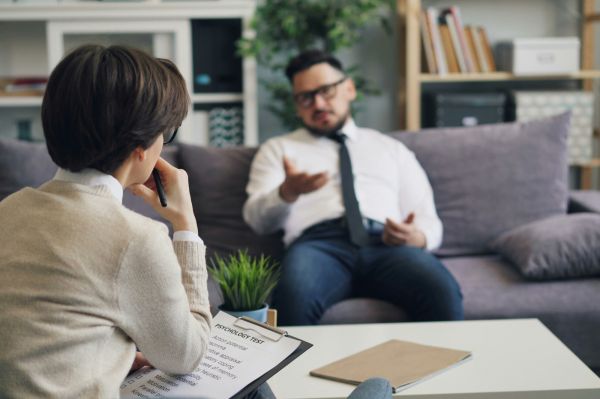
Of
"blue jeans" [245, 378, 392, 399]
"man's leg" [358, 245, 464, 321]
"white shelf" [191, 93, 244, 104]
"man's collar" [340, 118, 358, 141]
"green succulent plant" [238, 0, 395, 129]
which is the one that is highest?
"green succulent plant" [238, 0, 395, 129]

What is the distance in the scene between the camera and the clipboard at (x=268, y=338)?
4.34ft

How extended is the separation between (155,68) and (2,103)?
268 centimetres

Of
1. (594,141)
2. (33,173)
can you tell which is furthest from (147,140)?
(594,141)

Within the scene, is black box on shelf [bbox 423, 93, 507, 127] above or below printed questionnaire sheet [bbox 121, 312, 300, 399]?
above

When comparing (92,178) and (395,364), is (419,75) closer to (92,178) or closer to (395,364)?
(395,364)

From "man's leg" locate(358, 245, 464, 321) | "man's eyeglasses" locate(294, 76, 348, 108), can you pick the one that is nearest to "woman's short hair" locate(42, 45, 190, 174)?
"man's leg" locate(358, 245, 464, 321)

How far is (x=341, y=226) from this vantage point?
103 inches

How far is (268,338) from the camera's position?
57.7 inches

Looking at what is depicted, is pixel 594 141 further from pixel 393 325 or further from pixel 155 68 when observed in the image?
pixel 155 68

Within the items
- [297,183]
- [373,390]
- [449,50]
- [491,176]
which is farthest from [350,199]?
[373,390]

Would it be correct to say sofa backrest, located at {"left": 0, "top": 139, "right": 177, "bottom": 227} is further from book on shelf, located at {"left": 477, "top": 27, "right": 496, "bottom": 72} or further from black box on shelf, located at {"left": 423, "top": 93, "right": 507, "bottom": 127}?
book on shelf, located at {"left": 477, "top": 27, "right": 496, "bottom": 72}

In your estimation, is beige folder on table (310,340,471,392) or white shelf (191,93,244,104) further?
white shelf (191,93,244,104)

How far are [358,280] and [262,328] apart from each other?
1.01m

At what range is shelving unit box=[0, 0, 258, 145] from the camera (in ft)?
11.6
